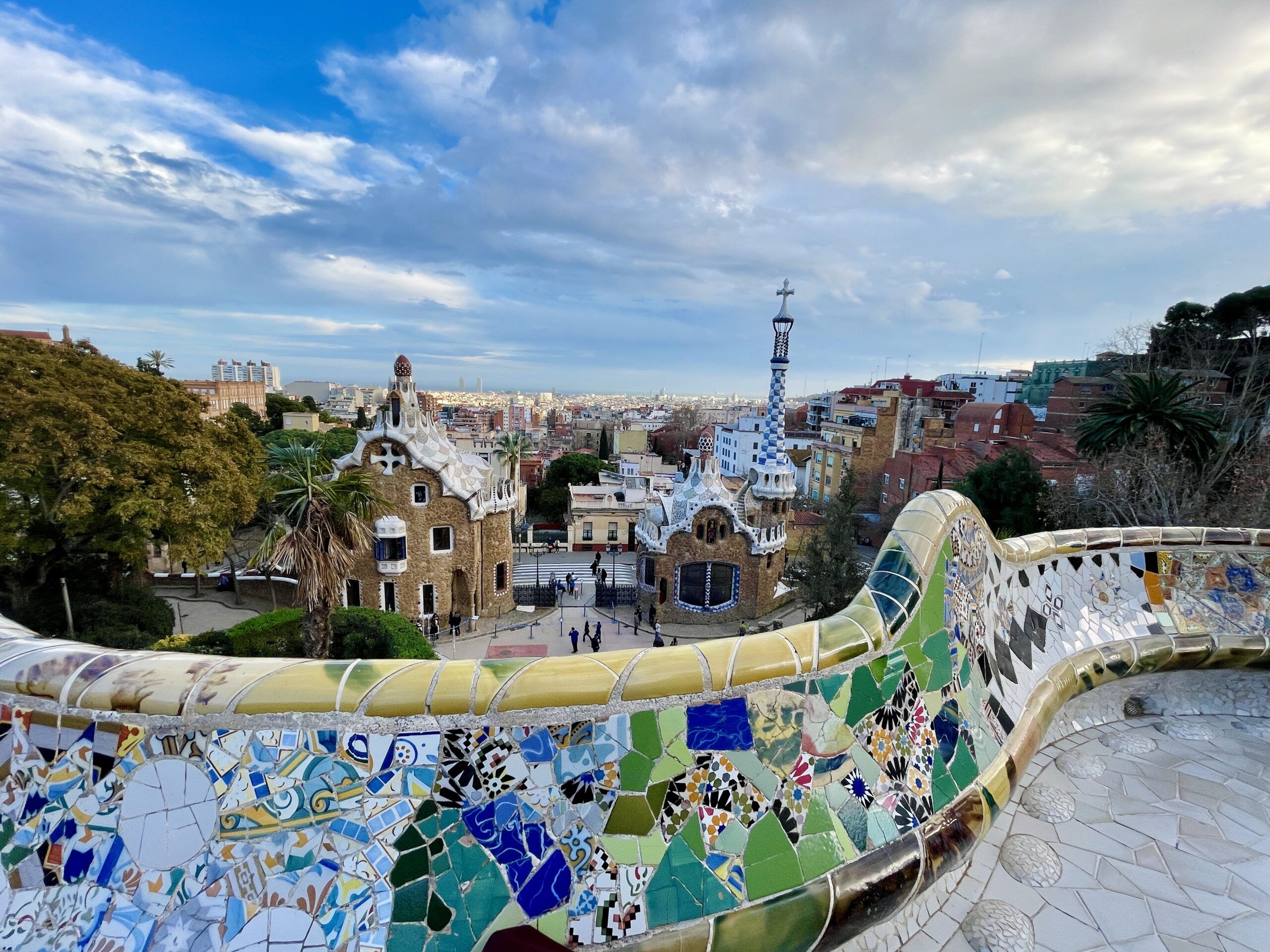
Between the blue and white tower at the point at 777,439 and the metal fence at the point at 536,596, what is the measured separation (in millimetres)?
8154

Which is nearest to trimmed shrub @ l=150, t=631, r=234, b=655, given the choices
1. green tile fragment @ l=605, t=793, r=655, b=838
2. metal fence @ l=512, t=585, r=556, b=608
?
metal fence @ l=512, t=585, r=556, b=608

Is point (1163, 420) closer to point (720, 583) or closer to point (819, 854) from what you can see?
point (720, 583)

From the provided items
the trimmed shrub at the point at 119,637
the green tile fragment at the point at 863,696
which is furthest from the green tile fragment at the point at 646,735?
the trimmed shrub at the point at 119,637

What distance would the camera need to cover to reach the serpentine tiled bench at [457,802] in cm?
238

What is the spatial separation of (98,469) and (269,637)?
4.97m

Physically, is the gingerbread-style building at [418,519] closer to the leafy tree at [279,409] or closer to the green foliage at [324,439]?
the green foliage at [324,439]

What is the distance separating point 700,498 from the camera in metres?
19.3

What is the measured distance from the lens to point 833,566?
17672 mm

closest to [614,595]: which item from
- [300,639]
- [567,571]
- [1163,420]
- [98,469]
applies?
[567,571]

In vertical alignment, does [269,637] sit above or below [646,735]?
below

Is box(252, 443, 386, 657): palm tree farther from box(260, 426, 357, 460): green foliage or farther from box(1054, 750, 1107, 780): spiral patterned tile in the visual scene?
box(260, 426, 357, 460): green foliage

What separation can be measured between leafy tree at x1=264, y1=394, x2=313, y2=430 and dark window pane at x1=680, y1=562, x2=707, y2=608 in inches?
1443

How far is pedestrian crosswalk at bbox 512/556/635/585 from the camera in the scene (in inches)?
986

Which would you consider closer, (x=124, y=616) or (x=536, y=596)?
(x=124, y=616)
